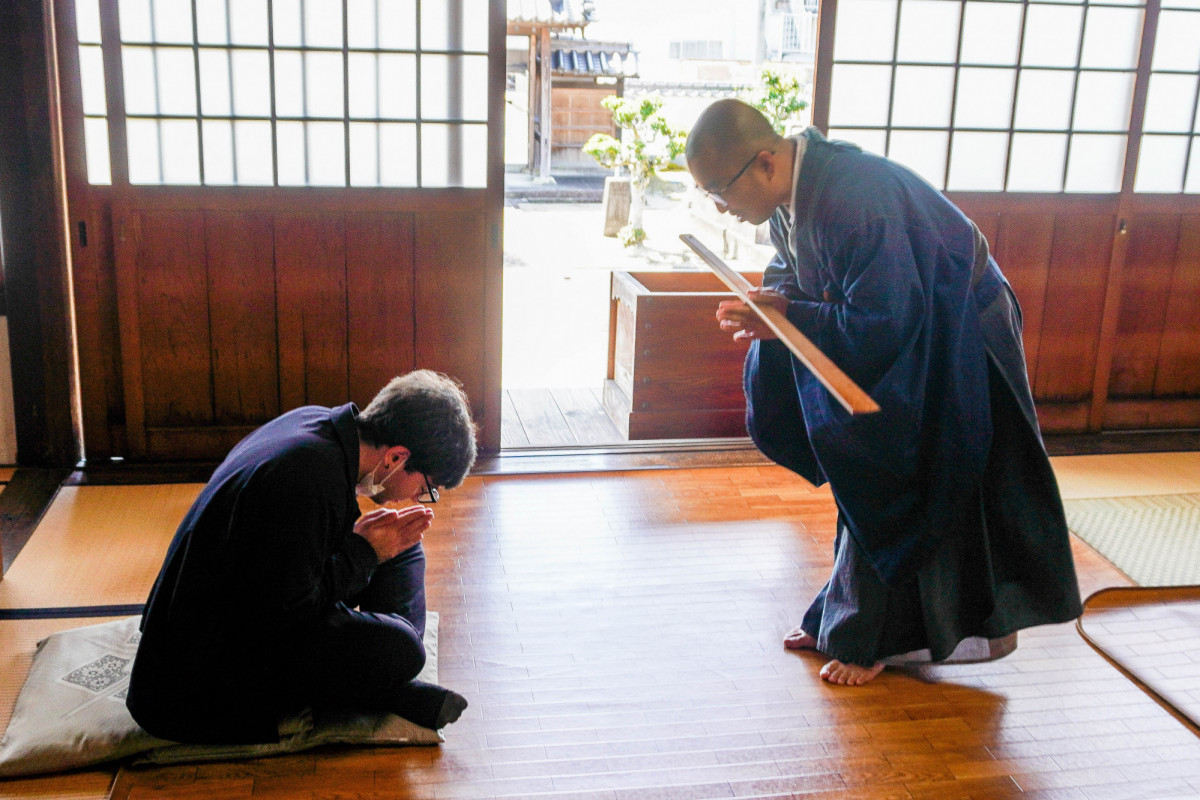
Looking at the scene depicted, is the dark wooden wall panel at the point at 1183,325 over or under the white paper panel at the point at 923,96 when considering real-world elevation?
under

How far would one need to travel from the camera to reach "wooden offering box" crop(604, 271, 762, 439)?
4.17 m

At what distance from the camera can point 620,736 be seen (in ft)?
7.84

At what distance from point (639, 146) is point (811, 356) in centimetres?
753

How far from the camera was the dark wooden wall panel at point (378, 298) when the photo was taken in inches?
154

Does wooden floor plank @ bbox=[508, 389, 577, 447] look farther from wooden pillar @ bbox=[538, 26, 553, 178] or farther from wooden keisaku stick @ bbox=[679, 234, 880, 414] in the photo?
wooden pillar @ bbox=[538, 26, 553, 178]

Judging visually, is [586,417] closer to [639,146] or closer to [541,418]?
[541,418]

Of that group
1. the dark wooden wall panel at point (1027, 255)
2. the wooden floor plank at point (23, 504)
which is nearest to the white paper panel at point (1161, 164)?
the dark wooden wall panel at point (1027, 255)

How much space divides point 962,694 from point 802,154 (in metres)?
1.27

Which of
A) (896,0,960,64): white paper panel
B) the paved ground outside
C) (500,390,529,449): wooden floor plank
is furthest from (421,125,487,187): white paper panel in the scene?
(896,0,960,64): white paper panel

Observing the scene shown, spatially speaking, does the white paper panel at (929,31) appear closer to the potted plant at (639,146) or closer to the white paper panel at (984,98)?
the white paper panel at (984,98)

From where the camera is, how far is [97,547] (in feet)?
10.4

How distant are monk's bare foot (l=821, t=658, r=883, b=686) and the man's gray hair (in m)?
1.05

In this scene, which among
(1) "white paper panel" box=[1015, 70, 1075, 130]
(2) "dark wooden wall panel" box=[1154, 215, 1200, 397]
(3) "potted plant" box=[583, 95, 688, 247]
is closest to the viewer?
(1) "white paper panel" box=[1015, 70, 1075, 130]

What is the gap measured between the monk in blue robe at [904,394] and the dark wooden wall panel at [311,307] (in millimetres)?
1831
